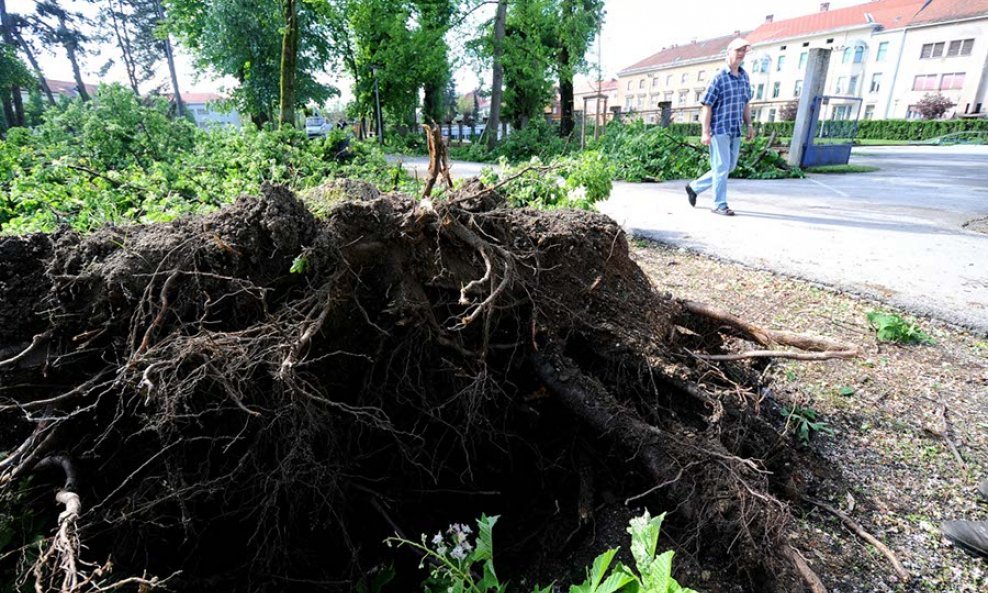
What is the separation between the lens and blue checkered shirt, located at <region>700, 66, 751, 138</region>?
6.28 metres

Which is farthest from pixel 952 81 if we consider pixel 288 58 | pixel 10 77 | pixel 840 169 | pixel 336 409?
pixel 10 77

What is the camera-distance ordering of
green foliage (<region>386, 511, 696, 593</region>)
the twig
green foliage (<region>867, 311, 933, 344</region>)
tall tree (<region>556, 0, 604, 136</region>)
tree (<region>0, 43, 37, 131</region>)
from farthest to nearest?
tree (<region>0, 43, 37, 131</region>)
tall tree (<region>556, 0, 604, 136</region>)
green foliage (<region>867, 311, 933, 344</region>)
the twig
green foliage (<region>386, 511, 696, 593</region>)

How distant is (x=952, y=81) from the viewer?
4153cm

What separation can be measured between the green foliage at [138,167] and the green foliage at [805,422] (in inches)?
123

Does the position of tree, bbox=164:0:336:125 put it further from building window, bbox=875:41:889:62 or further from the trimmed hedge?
building window, bbox=875:41:889:62

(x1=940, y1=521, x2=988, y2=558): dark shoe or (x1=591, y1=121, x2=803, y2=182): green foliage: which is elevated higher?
(x1=591, y1=121, x2=803, y2=182): green foliage

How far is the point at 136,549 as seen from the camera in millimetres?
1909

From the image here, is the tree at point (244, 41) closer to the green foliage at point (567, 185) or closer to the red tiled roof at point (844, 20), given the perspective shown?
the green foliage at point (567, 185)

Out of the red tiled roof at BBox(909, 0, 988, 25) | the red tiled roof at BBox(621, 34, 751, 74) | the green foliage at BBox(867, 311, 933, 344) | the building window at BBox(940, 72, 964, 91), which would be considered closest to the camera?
the green foliage at BBox(867, 311, 933, 344)

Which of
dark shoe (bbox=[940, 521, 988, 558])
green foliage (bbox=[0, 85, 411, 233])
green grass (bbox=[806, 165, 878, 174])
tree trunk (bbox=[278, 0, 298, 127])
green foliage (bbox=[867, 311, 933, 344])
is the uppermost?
tree trunk (bbox=[278, 0, 298, 127])

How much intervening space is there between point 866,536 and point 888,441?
777 mm

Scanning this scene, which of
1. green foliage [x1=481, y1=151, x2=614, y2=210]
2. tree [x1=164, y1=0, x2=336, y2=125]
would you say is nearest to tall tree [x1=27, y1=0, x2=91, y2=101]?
tree [x1=164, y1=0, x2=336, y2=125]

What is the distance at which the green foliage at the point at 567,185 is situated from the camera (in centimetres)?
482

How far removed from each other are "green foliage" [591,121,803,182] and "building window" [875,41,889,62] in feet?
161
